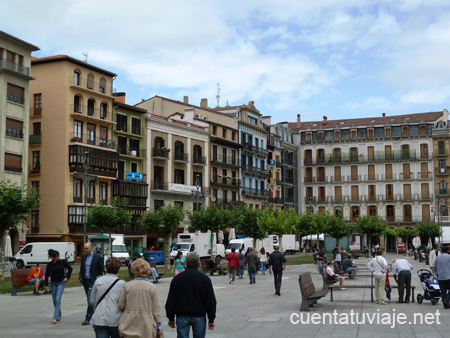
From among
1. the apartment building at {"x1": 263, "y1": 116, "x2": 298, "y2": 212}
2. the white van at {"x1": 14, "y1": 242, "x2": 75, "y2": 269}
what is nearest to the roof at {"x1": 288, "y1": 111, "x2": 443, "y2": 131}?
the apartment building at {"x1": 263, "y1": 116, "x2": 298, "y2": 212}

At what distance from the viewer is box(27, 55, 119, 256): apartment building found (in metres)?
52.3

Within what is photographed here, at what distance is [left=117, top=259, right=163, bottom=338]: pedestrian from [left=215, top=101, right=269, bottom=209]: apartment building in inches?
2738

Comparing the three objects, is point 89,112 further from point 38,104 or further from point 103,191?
point 103,191

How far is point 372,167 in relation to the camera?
301 ft

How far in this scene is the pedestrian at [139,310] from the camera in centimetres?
774

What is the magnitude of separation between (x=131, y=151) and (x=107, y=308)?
52.0 m

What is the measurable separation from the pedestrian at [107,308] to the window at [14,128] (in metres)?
42.4

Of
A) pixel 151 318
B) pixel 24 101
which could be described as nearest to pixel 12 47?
pixel 24 101

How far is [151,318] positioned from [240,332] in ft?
16.4

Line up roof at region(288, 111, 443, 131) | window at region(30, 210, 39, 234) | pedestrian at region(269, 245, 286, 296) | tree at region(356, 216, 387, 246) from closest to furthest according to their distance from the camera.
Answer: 1. pedestrian at region(269, 245, 286, 296)
2. window at region(30, 210, 39, 234)
3. tree at region(356, 216, 387, 246)
4. roof at region(288, 111, 443, 131)

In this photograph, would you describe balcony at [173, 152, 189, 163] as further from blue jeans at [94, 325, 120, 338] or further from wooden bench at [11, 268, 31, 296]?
blue jeans at [94, 325, 120, 338]

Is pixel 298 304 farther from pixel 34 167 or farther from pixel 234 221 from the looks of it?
pixel 34 167

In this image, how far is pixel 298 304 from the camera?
58.7 ft

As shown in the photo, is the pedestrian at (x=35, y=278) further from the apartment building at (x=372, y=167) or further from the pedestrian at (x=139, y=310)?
the apartment building at (x=372, y=167)
